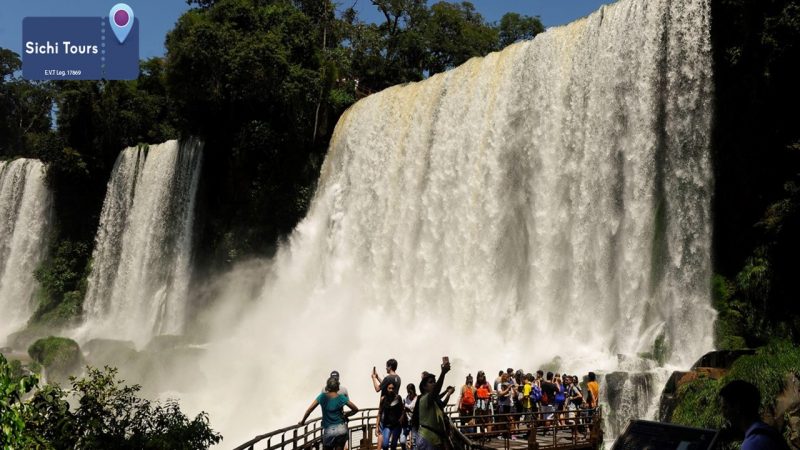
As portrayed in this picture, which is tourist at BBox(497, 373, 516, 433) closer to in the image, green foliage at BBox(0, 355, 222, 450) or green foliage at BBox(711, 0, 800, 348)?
green foliage at BBox(0, 355, 222, 450)

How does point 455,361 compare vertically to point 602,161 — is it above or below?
below

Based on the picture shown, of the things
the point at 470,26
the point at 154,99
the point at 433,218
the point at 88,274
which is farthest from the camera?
the point at 470,26

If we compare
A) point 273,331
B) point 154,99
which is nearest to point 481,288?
point 273,331

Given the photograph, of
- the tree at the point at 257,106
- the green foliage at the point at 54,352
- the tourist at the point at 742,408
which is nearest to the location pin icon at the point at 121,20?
the tree at the point at 257,106

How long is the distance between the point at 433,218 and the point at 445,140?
8.42 feet

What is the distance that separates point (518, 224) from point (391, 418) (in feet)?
50.2

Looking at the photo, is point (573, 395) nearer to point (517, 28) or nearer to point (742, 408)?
point (742, 408)

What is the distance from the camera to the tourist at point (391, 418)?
9656mm

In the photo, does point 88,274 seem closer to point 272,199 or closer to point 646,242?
point 272,199

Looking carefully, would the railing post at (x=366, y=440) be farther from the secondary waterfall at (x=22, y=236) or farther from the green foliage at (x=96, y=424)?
the secondary waterfall at (x=22, y=236)

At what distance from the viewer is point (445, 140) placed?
89.0ft

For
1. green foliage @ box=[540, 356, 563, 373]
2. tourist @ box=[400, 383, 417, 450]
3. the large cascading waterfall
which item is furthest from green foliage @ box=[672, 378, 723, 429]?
tourist @ box=[400, 383, 417, 450]

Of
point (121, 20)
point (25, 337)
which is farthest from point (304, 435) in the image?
point (25, 337)

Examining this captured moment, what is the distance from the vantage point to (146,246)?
132 feet
